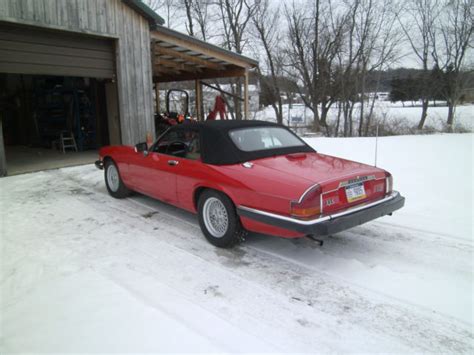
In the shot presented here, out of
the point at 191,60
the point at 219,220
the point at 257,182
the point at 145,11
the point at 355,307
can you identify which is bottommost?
the point at 355,307

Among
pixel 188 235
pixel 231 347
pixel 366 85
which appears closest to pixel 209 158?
pixel 188 235

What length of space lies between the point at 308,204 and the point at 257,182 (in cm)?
60

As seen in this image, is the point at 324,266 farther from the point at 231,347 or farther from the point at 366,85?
the point at 366,85

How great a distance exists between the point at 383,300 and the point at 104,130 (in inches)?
498

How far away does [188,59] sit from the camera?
512 inches

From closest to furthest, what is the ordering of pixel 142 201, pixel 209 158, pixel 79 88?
pixel 209 158
pixel 142 201
pixel 79 88

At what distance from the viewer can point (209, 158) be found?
4.35m

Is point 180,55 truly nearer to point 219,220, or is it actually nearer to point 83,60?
point 83,60

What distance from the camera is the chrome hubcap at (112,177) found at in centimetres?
642

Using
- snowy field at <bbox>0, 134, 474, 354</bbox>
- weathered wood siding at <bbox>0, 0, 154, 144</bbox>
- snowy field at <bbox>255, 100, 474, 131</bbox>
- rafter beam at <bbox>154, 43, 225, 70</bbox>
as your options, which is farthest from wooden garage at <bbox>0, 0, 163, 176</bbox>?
snowy field at <bbox>255, 100, 474, 131</bbox>

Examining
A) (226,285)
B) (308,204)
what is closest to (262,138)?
(308,204)

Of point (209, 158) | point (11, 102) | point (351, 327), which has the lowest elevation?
point (351, 327)

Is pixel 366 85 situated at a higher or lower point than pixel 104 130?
higher

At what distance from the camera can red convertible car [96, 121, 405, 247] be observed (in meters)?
3.49
